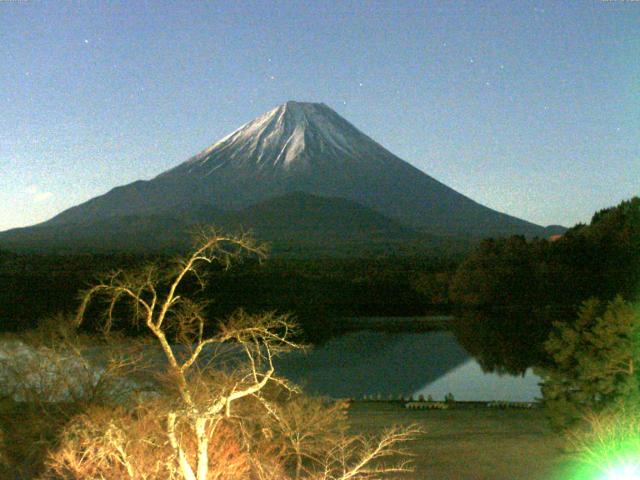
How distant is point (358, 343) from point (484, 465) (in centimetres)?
2383

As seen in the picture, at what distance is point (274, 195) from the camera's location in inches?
4333

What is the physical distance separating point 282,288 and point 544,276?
16931mm

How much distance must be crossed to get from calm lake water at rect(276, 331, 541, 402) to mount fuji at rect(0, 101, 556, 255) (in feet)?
167

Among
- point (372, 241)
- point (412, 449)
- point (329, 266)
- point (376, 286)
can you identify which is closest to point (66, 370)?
point (412, 449)

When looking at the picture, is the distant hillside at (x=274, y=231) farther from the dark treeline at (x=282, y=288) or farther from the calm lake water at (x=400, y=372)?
the calm lake water at (x=400, y=372)

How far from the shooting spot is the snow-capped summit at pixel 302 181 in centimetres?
10381

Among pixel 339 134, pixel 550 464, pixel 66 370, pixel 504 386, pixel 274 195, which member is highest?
pixel 339 134

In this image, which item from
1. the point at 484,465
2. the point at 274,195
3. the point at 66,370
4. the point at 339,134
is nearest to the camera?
the point at 484,465

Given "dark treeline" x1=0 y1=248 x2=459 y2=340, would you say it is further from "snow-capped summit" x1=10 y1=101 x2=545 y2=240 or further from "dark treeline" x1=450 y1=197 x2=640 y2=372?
"snow-capped summit" x1=10 y1=101 x2=545 y2=240

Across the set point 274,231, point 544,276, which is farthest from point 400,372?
point 274,231

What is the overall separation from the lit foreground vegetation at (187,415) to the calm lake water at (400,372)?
9.48m

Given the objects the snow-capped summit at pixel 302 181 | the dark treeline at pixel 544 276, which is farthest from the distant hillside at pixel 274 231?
the dark treeline at pixel 544 276

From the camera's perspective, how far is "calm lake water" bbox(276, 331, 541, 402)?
22984mm

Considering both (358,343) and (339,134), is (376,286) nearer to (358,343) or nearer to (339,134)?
(358,343)
